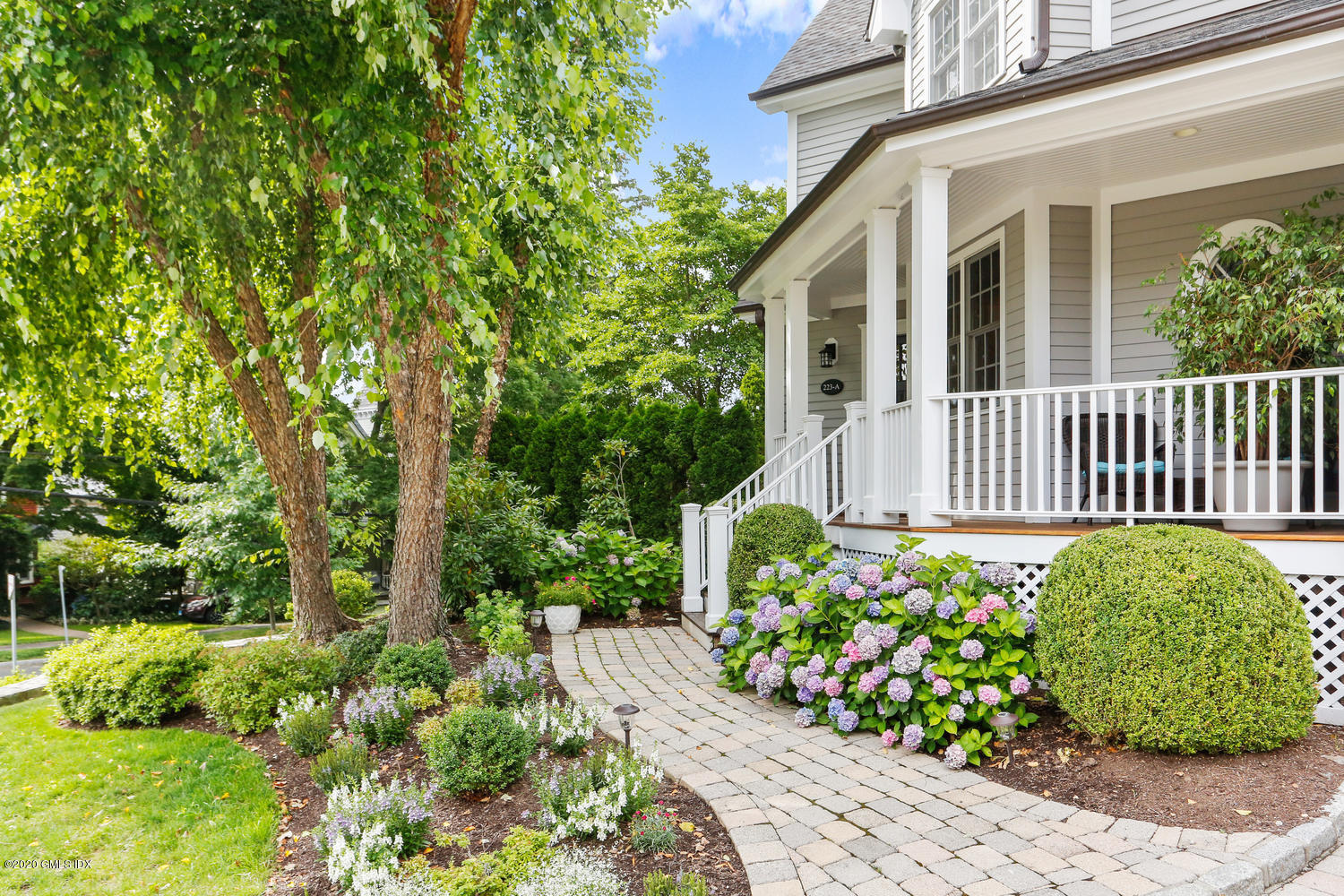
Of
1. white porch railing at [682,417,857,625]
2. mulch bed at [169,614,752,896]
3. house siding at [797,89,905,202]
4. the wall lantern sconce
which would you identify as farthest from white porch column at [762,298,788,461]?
mulch bed at [169,614,752,896]

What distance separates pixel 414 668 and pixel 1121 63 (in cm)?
556

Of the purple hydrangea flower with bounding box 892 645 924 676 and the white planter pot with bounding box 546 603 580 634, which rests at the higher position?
the purple hydrangea flower with bounding box 892 645 924 676

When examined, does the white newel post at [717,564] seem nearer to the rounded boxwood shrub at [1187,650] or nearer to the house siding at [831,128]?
the rounded boxwood shrub at [1187,650]

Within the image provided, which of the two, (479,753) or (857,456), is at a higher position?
(857,456)

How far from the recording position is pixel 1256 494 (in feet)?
14.6

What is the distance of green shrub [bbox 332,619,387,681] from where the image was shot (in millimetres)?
5324

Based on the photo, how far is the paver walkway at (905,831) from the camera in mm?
2504

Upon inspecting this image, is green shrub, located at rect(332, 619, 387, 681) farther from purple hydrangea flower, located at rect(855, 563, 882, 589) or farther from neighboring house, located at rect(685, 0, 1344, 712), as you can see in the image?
purple hydrangea flower, located at rect(855, 563, 882, 589)

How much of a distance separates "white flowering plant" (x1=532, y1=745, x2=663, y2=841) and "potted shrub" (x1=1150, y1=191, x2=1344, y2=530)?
3.62 meters

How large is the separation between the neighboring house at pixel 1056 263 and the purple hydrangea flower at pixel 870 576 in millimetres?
808

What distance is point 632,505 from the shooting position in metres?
10.9

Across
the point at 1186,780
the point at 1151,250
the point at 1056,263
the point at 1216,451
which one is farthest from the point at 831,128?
the point at 1186,780

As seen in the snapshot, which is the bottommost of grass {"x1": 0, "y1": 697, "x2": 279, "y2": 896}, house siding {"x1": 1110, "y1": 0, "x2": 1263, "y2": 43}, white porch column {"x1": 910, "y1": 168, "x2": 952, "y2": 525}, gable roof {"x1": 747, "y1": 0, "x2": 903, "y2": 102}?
grass {"x1": 0, "y1": 697, "x2": 279, "y2": 896}

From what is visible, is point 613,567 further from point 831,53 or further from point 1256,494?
point 831,53
